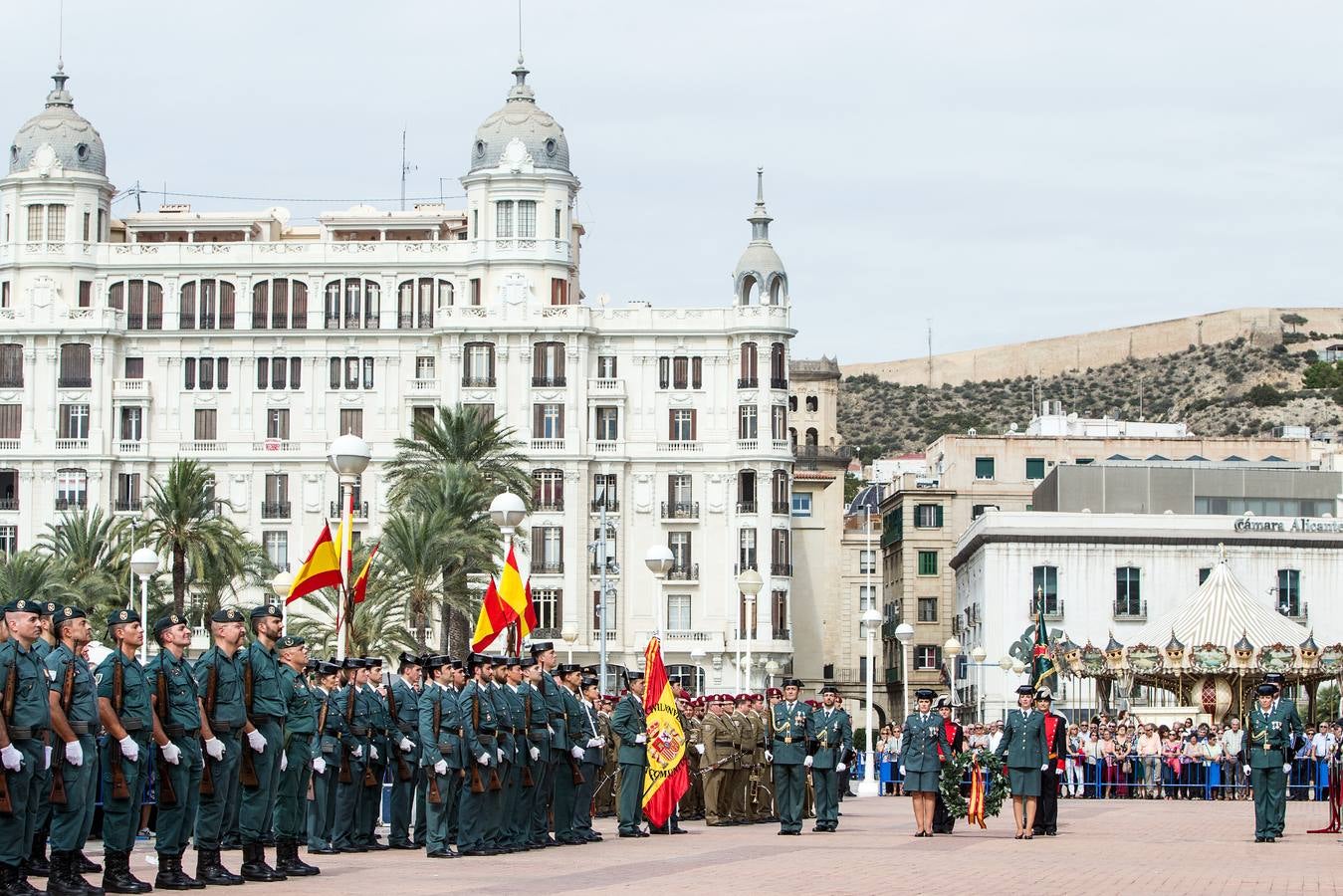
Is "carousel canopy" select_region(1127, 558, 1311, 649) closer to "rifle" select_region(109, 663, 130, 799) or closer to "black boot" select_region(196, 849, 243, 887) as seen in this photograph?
"black boot" select_region(196, 849, 243, 887)

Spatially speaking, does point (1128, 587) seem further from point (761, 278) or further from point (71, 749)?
point (71, 749)

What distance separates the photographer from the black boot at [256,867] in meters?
21.0

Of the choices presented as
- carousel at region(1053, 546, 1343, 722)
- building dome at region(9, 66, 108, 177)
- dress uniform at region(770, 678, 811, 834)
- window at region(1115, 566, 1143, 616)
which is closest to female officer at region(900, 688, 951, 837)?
dress uniform at region(770, 678, 811, 834)

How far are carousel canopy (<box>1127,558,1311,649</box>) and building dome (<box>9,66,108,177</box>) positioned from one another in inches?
1865

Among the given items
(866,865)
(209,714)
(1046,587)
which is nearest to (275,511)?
(1046,587)

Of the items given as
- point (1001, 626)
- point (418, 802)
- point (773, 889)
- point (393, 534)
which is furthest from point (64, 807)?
point (1001, 626)

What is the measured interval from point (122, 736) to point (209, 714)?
1.29 m

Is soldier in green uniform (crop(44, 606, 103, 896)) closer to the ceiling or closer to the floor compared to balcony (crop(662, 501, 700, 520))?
closer to the floor

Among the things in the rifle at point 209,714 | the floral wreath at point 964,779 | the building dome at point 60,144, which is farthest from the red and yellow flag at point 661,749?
the building dome at point 60,144

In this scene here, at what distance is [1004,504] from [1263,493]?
47.8 ft

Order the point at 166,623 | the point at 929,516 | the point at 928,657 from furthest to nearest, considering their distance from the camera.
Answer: the point at 929,516 → the point at 928,657 → the point at 166,623

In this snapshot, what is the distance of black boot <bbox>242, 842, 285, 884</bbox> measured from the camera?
21.0m

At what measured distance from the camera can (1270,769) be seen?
99.8 feet

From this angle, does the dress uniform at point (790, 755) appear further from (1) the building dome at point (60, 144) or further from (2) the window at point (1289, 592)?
(1) the building dome at point (60, 144)
